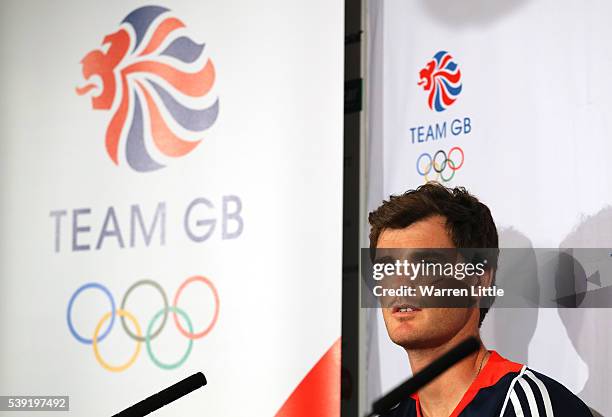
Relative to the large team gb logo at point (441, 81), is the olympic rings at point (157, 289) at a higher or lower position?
lower

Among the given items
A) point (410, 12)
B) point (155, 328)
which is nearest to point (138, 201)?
point (155, 328)

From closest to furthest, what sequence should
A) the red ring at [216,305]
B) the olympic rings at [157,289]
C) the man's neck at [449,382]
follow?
the man's neck at [449,382] < the red ring at [216,305] < the olympic rings at [157,289]

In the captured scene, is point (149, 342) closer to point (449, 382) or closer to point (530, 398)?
point (449, 382)

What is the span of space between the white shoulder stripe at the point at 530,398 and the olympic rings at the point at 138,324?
3.95ft

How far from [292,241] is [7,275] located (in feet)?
3.89

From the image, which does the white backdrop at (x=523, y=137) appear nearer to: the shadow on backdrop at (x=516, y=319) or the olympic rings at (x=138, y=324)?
the shadow on backdrop at (x=516, y=319)

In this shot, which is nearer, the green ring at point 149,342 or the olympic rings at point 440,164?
the olympic rings at point 440,164

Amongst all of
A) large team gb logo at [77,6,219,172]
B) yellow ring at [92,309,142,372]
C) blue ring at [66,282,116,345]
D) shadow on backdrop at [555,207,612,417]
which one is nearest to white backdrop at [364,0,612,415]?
shadow on backdrop at [555,207,612,417]

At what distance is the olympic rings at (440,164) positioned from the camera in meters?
1.97

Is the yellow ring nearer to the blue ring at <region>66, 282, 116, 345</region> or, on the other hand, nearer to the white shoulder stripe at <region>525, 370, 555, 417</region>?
the blue ring at <region>66, 282, 116, 345</region>

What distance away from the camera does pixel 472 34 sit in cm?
200

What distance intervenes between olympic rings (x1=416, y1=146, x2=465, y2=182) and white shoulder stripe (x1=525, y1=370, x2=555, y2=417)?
1.71 feet

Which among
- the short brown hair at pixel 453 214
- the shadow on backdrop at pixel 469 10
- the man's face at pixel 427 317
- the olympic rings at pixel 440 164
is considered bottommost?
the man's face at pixel 427 317

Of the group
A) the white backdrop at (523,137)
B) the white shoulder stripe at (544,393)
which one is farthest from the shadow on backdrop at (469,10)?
the white shoulder stripe at (544,393)
